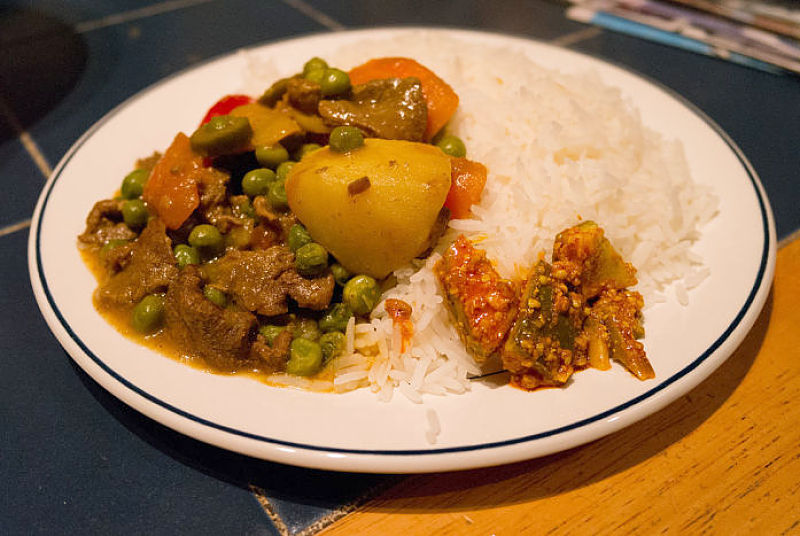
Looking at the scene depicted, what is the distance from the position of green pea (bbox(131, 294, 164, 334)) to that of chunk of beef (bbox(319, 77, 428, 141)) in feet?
4.28

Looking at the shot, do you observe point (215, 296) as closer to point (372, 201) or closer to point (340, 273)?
point (340, 273)

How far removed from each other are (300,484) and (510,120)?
2.36 m

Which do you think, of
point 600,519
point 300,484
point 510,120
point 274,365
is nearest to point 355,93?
point 510,120

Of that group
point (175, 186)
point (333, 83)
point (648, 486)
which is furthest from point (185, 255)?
point (648, 486)

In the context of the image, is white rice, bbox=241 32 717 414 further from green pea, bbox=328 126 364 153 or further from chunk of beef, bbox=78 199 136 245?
chunk of beef, bbox=78 199 136 245

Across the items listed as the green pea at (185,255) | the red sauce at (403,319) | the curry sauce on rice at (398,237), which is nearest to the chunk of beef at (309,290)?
the curry sauce on rice at (398,237)

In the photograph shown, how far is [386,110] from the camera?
3381mm

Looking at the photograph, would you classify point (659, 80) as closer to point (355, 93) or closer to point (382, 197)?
point (355, 93)

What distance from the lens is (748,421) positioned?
2.66 m

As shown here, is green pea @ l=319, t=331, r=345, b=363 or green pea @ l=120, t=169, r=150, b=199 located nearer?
green pea @ l=319, t=331, r=345, b=363

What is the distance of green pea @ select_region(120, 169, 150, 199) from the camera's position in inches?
141

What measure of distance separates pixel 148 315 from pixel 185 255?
0.42 m

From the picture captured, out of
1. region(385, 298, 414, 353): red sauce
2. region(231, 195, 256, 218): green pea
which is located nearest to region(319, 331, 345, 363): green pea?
region(385, 298, 414, 353): red sauce

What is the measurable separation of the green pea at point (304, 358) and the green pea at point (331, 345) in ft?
0.19
